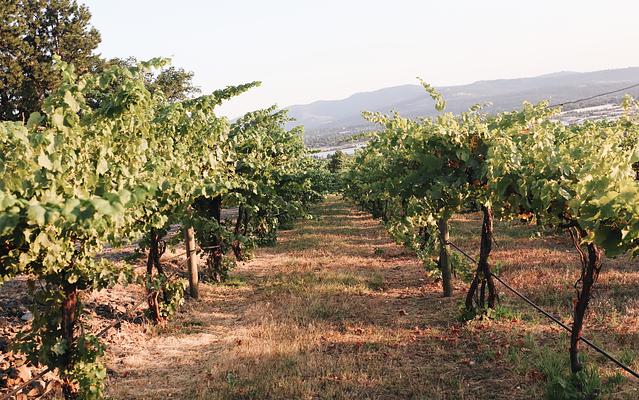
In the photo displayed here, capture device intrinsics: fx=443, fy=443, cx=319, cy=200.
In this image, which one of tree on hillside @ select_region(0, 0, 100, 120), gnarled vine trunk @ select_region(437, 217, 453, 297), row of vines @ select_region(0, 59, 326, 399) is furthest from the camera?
tree on hillside @ select_region(0, 0, 100, 120)

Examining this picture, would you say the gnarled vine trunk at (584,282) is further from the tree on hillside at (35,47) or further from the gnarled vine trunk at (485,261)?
the tree on hillside at (35,47)

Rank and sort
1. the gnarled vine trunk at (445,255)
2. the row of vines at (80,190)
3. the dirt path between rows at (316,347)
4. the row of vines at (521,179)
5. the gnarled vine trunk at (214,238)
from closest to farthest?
the row of vines at (80,190) → the row of vines at (521,179) → the dirt path between rows at (316,347) → the gnarled vine trunk at (445,255) → the gnarled vine trunk at (214,238)

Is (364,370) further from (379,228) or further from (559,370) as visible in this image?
(379,228)

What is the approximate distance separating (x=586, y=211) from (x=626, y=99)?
379cm

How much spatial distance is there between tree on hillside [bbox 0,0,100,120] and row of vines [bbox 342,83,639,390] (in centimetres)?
3112

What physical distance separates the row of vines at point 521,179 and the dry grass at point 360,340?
1.03m

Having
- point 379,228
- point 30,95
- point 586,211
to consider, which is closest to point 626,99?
point 586,211

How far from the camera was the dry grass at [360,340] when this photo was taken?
275 inches

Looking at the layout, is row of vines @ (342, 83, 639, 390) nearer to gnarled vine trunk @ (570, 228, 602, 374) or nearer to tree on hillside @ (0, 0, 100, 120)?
gnarled vine trunk @ (570, 228, 602, 374)

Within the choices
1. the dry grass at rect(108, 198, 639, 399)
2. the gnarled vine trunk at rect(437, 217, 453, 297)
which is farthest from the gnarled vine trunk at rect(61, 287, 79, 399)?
the gnarled vine trunk at rect(437, 217, 453, 297)

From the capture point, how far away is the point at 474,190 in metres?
8.25

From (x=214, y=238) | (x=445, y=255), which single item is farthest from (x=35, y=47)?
(x=445, y=255)

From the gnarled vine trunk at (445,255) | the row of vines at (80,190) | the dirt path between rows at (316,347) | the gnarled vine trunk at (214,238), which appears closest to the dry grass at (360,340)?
the dirt path between rows at (316,347)

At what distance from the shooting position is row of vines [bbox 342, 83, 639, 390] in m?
4.57
